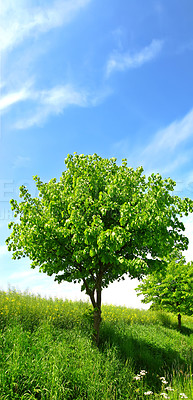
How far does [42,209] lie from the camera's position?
1112 centimetres

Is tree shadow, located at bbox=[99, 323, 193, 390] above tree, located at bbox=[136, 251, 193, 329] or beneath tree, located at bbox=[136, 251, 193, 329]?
beneath

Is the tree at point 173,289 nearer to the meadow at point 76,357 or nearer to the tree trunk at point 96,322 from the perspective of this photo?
the meadow at point 76,357

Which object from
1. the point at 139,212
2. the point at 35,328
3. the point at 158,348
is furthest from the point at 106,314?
the point at 139,212

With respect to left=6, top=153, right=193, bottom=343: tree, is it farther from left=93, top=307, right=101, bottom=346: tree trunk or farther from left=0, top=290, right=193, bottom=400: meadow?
left=0, top=290, right=193, bottom=400: meadow

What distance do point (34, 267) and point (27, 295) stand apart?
14.8ft

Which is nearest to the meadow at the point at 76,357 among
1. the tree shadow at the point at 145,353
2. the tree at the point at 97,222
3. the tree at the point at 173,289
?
the tree shadow at the point at 145,353

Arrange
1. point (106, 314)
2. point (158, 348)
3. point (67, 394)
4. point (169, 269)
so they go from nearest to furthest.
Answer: point (67, 394), point (158, 348), point (106, 314), point (169, 269)

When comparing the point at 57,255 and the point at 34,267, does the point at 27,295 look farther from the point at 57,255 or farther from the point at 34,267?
the point at 57,255

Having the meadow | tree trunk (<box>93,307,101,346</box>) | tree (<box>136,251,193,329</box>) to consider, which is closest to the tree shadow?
the meadow

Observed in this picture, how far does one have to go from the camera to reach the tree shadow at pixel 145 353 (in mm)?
10343

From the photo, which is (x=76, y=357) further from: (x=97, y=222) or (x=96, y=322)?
(x=97, y=222)

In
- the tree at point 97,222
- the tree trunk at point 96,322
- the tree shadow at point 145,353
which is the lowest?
the tree shadow at point 145,353

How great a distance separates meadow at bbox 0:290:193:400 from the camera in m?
6.62

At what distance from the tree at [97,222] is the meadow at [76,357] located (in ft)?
5.05
